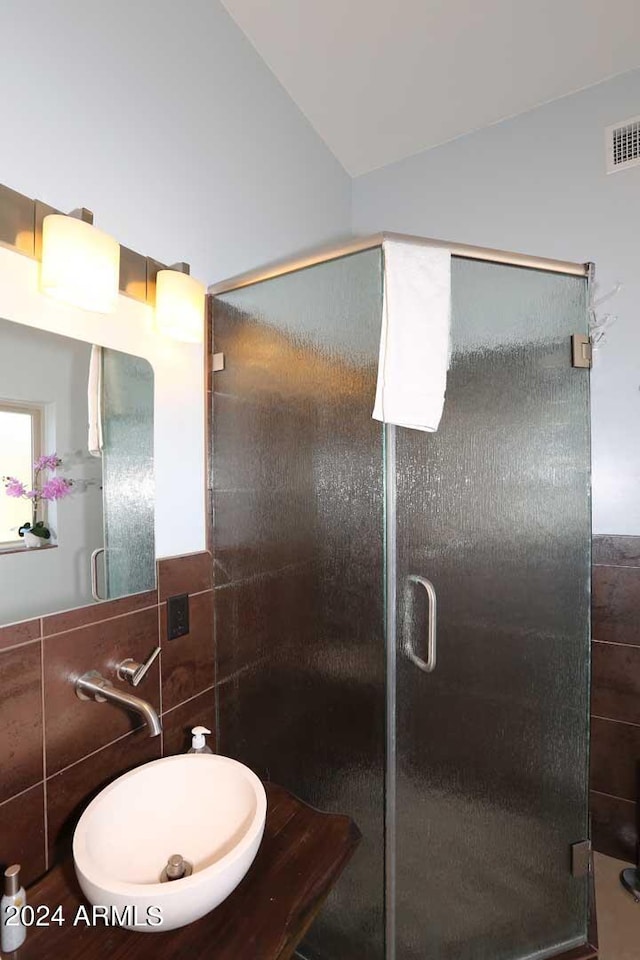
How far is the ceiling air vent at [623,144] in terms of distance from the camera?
1796 millimetres

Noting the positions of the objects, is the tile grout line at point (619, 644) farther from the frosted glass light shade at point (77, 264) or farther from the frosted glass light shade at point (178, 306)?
the frosted glass light shade at point (77, 264)

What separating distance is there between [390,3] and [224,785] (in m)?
2.42

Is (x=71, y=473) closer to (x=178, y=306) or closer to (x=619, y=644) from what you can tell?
(x=178, y=306)

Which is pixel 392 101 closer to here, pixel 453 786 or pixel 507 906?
pixel 453 786

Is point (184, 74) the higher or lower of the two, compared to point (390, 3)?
lower

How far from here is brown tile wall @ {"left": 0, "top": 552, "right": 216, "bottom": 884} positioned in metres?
0.95

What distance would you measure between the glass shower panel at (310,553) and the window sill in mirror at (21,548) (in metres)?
0.54

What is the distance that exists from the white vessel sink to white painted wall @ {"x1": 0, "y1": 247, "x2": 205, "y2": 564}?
563 millimetres

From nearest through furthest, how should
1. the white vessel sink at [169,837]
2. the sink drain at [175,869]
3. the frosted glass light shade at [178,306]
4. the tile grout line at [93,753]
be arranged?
the white vessel sink at [169,837], the sink drain at [175,869], the tile grout line at [93,753], the frosted glass light shade at [178,306]

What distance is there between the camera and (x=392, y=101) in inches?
76.8

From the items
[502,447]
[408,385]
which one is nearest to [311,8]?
[408,385]

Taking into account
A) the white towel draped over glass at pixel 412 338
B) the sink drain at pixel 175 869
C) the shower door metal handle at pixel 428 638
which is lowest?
the sink drain at pixel 175 869

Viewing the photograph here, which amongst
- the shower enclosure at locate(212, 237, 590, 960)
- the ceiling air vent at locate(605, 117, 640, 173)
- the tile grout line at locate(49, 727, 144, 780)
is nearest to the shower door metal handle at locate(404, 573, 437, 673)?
the shower enclosure at locate(212, 237, 590, 960)

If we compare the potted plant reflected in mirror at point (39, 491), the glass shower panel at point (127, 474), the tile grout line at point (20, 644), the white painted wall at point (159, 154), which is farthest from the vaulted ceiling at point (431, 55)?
the tile grout line at point (20, 644)
